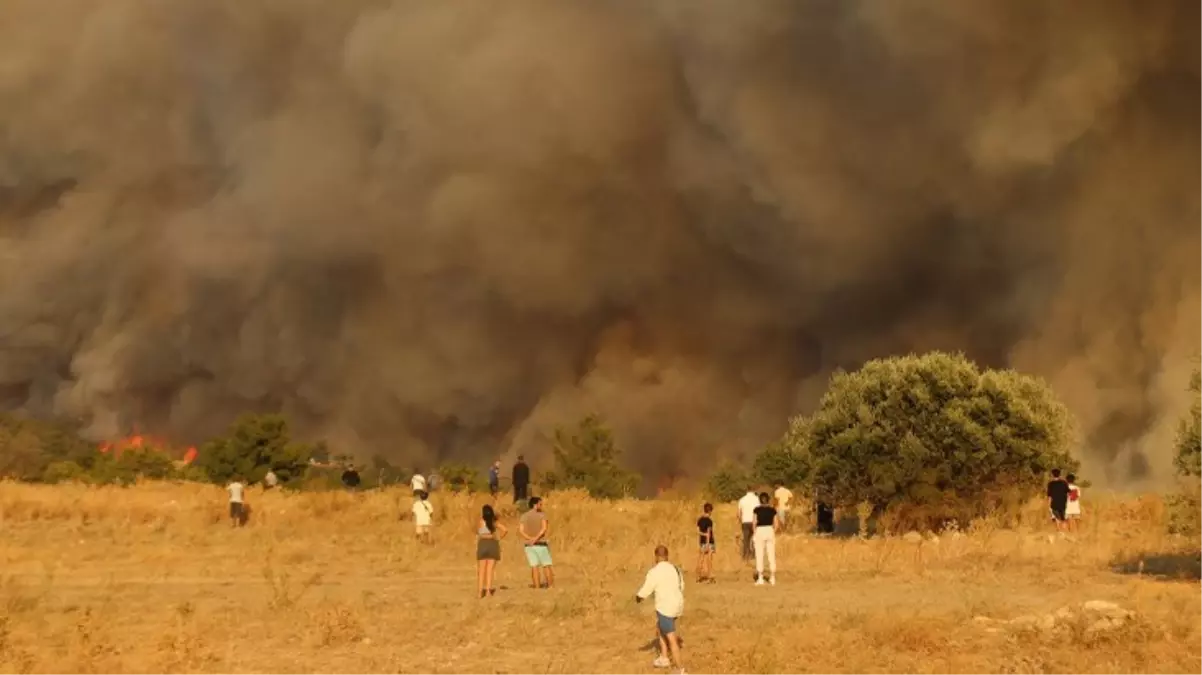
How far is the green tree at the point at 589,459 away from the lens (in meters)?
47.6

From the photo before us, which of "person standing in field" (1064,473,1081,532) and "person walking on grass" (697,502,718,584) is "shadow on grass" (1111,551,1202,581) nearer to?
"person standing in field" (1064,473,1081,532)

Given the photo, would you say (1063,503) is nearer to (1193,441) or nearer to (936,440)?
(936,440)

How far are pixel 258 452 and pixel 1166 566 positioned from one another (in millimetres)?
33017

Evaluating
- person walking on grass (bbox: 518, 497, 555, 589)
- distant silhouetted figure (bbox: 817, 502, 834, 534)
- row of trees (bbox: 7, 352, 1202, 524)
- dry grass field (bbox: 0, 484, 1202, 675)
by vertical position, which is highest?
row of trees (bbox: 7, 352, 1202, 524)

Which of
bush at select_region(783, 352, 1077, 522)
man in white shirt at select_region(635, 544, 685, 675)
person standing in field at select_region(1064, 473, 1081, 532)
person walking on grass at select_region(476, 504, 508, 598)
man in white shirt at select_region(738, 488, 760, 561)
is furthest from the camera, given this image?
bush at select_region(783, 352, 1077, 522)

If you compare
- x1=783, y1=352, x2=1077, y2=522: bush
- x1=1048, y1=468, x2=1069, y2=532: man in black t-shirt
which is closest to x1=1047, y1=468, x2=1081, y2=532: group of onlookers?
x1=1048, y1=468, x2=1069, y2=532: man in black t-shirt

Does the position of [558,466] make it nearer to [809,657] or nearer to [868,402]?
[868,402]

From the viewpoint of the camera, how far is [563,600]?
16844 millimetres

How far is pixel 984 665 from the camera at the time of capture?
11.9m

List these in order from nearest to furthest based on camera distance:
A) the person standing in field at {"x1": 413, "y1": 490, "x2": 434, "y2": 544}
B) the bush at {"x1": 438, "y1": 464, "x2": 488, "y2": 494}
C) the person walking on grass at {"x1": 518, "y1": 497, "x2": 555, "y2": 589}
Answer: the person walking on grass at {"x1": 518, "y1": 497, "x2": 555, "y2": 589}
the person standing in field at {"x1": 413, "y1": 490, "x2": 434, "y2": 544}
the bush at {"x1": 438, "y1": 464, "x2": 488, "y2": 494}

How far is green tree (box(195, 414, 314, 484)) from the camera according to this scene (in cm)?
4425

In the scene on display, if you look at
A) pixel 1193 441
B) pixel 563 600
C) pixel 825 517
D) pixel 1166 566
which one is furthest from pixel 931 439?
pixel 563 600

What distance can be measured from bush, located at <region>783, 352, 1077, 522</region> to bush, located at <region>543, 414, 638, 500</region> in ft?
63.1

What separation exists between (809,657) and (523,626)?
3830 millimetres
